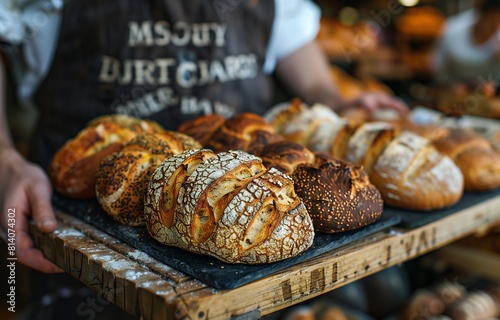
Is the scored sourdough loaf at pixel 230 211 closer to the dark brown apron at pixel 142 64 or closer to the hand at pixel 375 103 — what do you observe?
the dark brown apron at pixel 142 64

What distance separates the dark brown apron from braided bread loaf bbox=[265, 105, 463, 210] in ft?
1.89

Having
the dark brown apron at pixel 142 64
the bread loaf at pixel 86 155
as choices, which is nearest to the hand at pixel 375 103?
the dark brown apron at pixel 142 64

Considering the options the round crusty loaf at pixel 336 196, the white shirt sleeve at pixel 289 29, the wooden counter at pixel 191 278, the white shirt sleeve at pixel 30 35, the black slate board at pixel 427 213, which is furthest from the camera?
the white shirt sleeve at pixel 289 29

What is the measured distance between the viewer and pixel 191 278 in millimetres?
1036

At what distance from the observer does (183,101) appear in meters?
1.93

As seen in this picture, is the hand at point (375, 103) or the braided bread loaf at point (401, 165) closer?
the braided bread loaf at point (401, 165)

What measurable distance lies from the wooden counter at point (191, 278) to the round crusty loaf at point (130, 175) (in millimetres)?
73

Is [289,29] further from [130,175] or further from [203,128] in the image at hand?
Answer: [130,175]

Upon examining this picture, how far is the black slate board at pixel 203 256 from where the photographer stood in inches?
39.9

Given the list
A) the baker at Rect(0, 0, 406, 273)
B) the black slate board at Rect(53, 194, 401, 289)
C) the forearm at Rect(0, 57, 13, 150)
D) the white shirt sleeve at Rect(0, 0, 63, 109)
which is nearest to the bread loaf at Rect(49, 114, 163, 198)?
the black slate board at Rect(53, 194, 401, 289)

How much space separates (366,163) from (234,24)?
0.83 meters

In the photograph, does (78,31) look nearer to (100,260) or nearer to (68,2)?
(68,2)

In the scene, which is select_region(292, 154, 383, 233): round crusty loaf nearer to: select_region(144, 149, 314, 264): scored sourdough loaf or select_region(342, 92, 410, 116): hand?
select_region(144, 149, 314, 264): scored sourdough loaf

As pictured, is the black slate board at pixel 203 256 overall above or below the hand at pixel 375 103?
below
